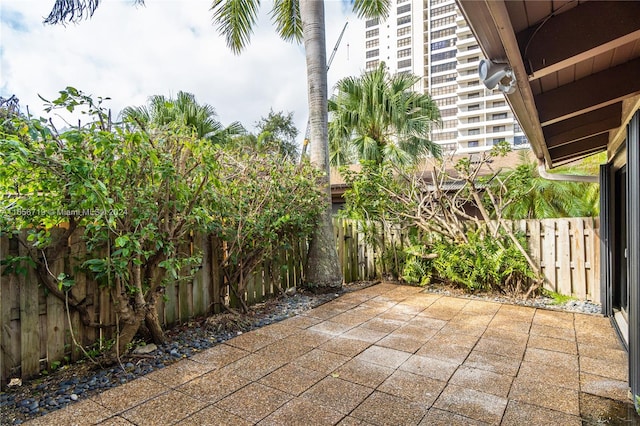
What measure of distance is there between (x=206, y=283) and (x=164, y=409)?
6.67ft

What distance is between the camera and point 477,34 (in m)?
1.50

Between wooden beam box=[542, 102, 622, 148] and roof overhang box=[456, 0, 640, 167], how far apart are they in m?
0.06

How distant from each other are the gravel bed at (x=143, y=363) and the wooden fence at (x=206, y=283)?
0.53 feet

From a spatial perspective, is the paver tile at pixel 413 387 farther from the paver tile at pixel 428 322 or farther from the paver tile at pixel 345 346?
the paver tile at pixel 428 322

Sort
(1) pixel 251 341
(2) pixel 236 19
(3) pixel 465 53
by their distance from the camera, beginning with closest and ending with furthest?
(1) pixel 251 341, (2) pixel 236 19, (3) pixel 465 53

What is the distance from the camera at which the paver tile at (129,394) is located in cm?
228

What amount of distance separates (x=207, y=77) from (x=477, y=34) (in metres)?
12.0

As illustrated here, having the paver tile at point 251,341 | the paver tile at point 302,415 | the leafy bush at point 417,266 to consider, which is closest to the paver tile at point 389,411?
the paver tile at point 302,415

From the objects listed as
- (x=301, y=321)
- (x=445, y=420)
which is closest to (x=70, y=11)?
(x=301, y=321)

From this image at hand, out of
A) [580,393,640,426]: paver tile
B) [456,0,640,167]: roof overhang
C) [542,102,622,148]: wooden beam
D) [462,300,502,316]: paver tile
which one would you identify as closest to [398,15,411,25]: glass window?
[542,102,622,148]: wooden beam

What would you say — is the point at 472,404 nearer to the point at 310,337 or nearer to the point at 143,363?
the point at 310,337

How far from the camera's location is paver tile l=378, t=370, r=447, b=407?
235 centimetres

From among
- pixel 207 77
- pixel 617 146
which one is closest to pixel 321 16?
pixel 617 146

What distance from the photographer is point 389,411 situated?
218 cm
